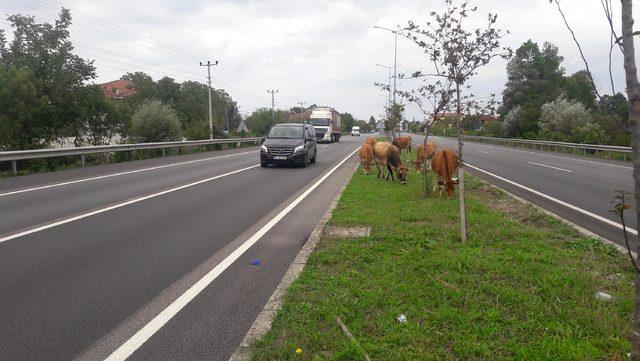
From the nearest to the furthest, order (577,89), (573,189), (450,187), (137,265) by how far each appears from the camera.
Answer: (137,265), (450,187), (573,189), (577,89)

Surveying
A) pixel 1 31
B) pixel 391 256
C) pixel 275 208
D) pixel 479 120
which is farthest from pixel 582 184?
pixel 1 31

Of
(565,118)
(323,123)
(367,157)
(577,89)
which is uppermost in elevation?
(577,89)

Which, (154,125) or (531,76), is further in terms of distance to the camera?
(531,76)

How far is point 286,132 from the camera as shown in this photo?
21.4 metres

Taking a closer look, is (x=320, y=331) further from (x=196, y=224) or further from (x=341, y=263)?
(x=196, y=224)

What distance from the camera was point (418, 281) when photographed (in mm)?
5074

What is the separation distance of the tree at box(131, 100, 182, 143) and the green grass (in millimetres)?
34552

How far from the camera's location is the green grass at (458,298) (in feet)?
11.9

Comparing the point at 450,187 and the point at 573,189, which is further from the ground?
the point at 450,187

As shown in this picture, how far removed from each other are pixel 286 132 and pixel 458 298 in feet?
56.8

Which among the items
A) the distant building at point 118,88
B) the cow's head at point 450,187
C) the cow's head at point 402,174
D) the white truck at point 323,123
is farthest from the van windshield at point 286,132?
the distant building at point 118,88

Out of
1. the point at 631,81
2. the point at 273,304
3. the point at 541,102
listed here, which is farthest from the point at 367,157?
the point at 541,102

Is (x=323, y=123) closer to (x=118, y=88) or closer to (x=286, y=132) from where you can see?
(x=286, y=132)

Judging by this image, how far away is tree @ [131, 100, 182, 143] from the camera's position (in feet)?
127
